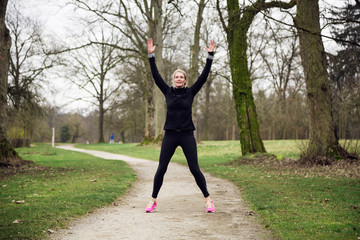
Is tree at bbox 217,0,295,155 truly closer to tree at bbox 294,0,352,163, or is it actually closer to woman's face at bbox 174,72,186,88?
tree at bbox 294,0,352,163

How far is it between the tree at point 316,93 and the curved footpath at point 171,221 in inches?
228

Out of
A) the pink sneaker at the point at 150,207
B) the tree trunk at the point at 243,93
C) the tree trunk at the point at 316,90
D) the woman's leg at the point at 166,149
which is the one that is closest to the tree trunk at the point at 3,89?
the pink sneaker at the point at 150,207

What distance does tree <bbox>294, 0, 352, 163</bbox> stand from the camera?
12.3 meters

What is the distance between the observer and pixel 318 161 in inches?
472

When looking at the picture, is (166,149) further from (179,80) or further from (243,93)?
(243,93)

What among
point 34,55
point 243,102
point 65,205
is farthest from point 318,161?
point 34,55

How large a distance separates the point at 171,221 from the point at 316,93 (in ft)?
30.2

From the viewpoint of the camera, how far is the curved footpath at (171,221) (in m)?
4.41

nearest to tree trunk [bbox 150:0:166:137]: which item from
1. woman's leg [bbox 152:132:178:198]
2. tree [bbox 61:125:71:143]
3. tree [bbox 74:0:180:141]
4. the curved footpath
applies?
tree [bbox 74:0:180:141]

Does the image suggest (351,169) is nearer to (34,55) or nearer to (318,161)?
(318,161)

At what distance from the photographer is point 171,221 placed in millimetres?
5133

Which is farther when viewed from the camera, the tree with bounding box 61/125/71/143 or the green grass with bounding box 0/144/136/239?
the tree with bounding box 61/125/71/143

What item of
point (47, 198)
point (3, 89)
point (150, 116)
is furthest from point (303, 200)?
point (150, 116)

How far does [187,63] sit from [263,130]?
1502cm
